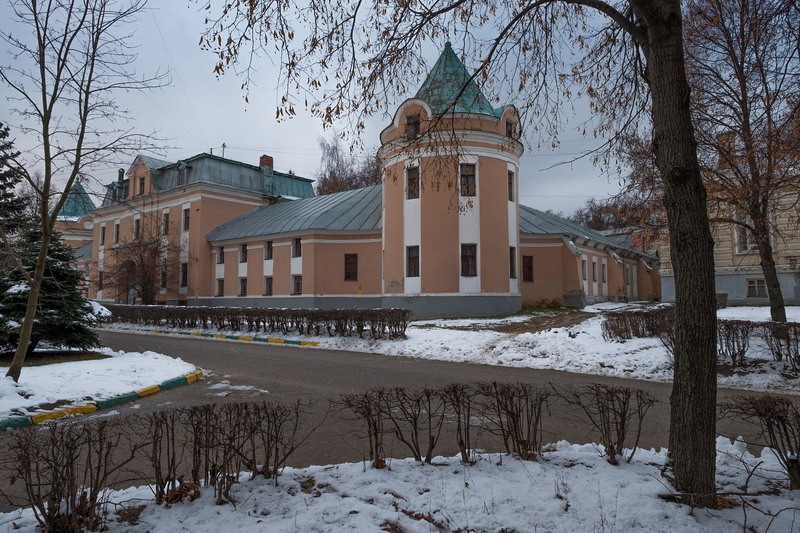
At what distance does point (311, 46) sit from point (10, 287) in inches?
474

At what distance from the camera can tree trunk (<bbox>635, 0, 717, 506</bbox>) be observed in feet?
11.6

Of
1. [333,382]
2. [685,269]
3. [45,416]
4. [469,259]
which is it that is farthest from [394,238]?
[685,269]

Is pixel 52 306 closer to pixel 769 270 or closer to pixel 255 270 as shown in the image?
pixel 769 270

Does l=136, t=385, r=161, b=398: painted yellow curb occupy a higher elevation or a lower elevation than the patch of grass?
lower

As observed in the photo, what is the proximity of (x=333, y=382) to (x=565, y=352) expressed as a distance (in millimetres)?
6188

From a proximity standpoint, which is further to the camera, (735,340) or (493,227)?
(493,227)

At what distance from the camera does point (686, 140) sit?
3.79 m

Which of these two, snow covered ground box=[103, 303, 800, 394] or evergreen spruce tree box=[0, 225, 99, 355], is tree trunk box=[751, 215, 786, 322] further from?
evergreen spruce tree box=[0, 225, 99, 355]

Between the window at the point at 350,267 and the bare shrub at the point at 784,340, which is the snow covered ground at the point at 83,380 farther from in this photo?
the window at the point at 350,267

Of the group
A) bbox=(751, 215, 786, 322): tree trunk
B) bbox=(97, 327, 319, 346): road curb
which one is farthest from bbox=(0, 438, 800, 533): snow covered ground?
bbox=(97, 327, 319, 346): road curb

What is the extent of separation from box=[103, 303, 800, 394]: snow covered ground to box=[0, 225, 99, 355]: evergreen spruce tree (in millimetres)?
7195

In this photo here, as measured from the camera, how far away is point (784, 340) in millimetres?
9648

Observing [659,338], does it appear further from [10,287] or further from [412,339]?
[10,287]

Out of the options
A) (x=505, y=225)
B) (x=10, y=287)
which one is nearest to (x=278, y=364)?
(x=10, y=287)
